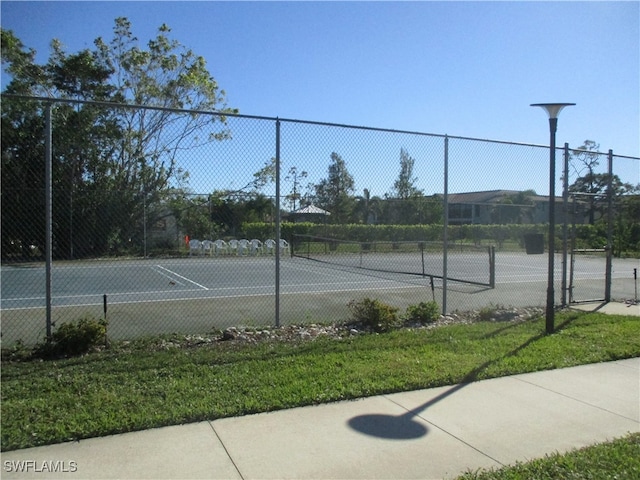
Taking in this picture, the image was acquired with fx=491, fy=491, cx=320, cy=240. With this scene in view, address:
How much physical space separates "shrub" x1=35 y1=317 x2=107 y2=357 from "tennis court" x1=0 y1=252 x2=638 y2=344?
3.81 feet

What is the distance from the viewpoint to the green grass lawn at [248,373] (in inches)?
164

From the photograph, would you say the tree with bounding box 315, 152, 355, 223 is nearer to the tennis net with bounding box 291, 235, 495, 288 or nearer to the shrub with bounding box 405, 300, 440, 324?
the tennis net with bounding box 291, 235, 495, 288

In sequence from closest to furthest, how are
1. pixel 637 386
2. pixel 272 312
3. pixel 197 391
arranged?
pixel 197 391
pixel 637 386
pixel 272 312

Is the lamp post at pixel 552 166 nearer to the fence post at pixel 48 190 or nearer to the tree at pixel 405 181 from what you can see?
the tree at pixel 405 181

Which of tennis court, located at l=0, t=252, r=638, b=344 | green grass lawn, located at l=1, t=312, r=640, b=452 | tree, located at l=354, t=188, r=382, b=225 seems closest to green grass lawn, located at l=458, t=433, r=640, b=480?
green grass lawn, located at l=1, t=312, r=640, b=452

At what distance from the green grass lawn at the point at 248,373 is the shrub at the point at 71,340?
0.69 ft

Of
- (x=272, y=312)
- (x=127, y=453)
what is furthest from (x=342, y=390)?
(x=272, y=312)

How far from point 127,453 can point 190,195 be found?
17.1ft

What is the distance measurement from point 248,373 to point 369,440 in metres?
1.87

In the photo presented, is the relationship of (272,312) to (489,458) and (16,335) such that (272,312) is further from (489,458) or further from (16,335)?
(489,458)

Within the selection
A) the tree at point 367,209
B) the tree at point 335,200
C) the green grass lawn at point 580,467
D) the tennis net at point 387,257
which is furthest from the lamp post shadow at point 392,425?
the tennis net at point 387,257

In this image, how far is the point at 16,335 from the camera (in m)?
7.18

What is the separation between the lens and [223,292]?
1195 centimetres

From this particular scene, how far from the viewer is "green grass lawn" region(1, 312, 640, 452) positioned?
13.6 feet
